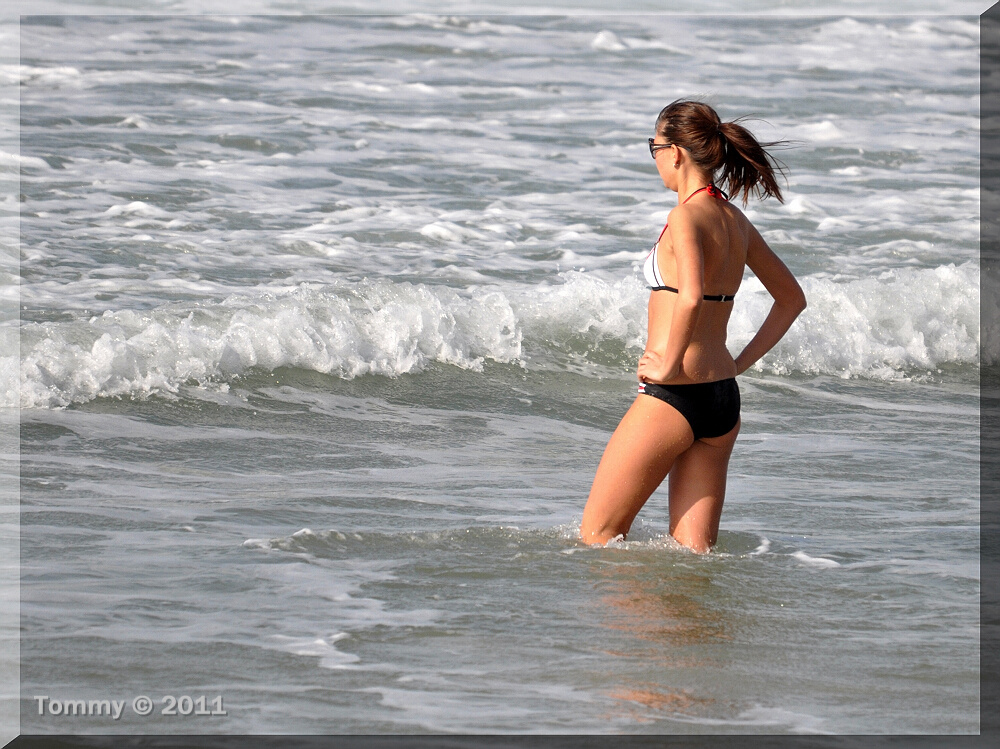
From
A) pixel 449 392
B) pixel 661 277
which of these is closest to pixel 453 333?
pixel 449 392

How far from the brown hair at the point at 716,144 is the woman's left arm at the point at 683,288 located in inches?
9.9

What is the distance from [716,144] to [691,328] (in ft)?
2.26

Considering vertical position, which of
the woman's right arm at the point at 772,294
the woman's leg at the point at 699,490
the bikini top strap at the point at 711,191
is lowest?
the woman's leg at the point at 699,490

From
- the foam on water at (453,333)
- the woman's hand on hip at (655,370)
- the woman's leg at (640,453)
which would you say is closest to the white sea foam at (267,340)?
the foam on water at (453,333)

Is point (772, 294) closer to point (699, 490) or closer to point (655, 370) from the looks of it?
point (655, 370)

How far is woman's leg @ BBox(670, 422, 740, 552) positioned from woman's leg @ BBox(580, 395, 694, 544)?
11cm

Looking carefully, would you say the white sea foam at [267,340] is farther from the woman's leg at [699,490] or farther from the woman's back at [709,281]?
the woman's back at [709,281]

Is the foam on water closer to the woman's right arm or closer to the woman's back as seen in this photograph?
the woman's right arm

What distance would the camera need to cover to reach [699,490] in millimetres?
4656

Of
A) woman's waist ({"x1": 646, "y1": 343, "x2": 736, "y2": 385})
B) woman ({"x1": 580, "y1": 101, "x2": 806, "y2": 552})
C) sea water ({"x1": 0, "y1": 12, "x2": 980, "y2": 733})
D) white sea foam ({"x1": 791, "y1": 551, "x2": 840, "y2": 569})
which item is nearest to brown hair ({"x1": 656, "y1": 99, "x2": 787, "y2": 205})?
woman ({"x1": 580, "y1": 101, "x2": 806, "y2": 552})

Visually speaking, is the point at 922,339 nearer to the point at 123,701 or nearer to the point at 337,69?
the point at 123,701

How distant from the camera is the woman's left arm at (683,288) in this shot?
4.21 meters

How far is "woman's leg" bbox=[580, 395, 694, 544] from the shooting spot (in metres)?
4.46

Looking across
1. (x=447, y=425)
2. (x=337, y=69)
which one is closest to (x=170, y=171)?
(x=337, y=69)
